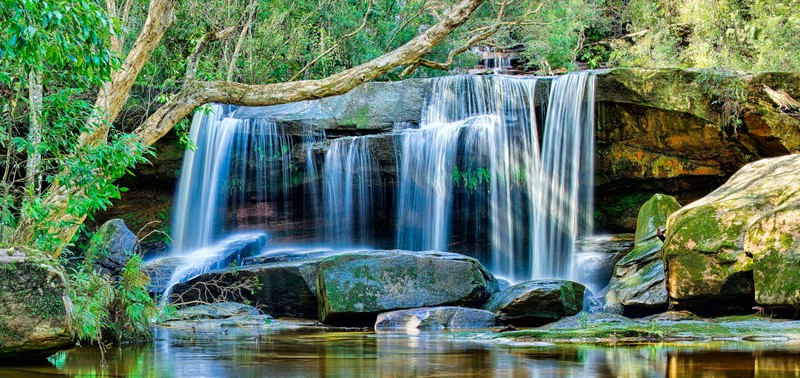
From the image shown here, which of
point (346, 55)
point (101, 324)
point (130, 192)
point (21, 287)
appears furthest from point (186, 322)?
point (346, 55)

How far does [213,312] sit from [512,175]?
8121mm

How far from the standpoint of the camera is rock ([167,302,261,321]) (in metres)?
11.6

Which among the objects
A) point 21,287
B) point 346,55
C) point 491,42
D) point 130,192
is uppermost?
point 491,42

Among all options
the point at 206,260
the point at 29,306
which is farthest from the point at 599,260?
the point at 29,306

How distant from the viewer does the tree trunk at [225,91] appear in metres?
8.59

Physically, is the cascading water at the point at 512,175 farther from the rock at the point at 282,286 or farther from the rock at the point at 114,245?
the rock at the point at 114,245

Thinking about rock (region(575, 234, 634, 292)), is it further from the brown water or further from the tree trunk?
the brown water

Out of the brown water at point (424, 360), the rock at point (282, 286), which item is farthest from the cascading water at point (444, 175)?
the brown water at point (424, 360)

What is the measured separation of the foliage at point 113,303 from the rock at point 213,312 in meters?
2.75

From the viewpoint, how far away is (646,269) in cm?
1255

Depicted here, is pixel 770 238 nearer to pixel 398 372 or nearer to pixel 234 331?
pixel 398 372

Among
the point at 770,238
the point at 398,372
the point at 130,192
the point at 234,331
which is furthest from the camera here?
the point at 130,192

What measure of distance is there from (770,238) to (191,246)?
1254 cm

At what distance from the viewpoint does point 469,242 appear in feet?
61.3
